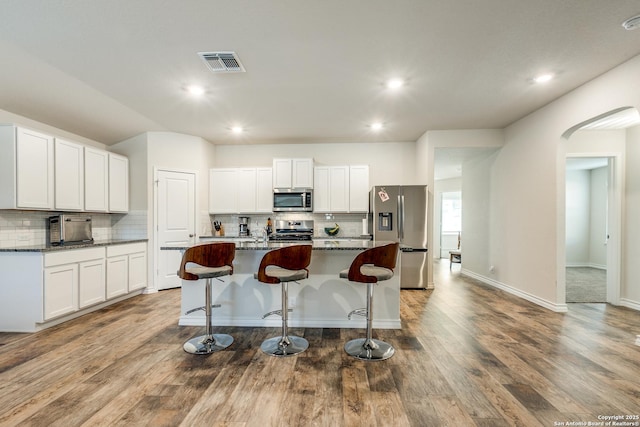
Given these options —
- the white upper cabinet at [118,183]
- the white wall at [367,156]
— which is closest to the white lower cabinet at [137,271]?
the white upper cabinet at [118,183]

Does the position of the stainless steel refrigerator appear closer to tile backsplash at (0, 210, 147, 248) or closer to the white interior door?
the white interior door

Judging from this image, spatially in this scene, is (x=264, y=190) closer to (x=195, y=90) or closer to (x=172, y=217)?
(x=172, y=217)

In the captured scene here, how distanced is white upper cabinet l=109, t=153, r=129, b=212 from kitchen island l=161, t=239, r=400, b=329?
7.91 feet

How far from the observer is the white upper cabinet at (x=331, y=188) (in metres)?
5.30

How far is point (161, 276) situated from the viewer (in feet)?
15.6

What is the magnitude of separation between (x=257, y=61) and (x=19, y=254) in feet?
10.8

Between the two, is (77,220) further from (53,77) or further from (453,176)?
(453,176)

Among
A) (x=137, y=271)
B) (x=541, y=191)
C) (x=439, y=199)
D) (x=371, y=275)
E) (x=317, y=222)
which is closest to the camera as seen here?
(x=371, y=275)

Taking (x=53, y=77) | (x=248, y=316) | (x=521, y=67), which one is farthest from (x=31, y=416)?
(x=521, y=67)

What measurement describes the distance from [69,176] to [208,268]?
2.77 m

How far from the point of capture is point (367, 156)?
5.67 metres

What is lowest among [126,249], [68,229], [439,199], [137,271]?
[137,271]

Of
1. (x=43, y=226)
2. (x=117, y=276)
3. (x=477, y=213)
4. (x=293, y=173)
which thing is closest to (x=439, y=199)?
(x=477, y=213)

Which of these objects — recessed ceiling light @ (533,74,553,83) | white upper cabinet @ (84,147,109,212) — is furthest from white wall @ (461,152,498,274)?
white upper cabinet @ (84,147,109,212)
